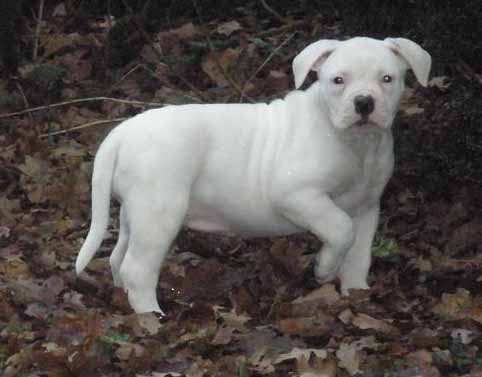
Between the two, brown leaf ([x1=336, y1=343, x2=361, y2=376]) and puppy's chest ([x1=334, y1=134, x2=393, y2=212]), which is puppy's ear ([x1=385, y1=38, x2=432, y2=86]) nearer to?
puppy's chest ([x1=334, y1=134, x2=393, y2=212])

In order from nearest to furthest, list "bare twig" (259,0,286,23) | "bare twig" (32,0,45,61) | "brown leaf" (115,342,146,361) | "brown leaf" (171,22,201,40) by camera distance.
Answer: "brown leaf" (115,342,146,361)
"bare twig" (259,0,286,23)
"brown leaf" (171,22,201,40)
"bare twig" (32,0,45,61)

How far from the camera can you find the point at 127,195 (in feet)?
19.7

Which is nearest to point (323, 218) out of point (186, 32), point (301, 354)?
point (301, 354)

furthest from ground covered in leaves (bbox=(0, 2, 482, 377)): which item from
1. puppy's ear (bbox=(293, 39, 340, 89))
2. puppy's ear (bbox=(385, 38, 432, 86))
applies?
puppy's ear (bbox=(293, 39, 340, 89))

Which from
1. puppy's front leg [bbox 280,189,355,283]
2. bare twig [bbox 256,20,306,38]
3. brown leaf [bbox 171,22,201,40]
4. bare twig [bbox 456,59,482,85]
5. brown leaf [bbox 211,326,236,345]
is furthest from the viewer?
brown leaf [bbox 171,22,201,40]

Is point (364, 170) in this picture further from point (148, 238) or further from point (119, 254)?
point (119, 254)

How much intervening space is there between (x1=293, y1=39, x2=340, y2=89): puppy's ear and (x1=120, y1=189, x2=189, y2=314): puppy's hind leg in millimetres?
774

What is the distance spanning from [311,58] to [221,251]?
5.48 feet

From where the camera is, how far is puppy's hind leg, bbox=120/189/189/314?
593cm

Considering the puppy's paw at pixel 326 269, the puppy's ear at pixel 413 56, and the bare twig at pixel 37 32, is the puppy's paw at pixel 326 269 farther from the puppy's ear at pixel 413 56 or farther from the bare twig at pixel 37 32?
the bare twig at pixel 37 32

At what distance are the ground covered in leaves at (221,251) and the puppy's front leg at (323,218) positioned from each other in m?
0.29

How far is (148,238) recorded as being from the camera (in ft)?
19.6

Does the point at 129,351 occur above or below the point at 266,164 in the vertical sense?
below

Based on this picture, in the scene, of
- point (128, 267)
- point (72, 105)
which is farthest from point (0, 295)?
point (72, 105)
